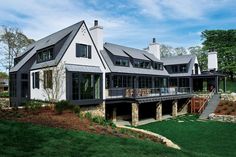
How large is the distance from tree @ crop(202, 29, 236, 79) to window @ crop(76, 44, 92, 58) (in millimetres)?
44745

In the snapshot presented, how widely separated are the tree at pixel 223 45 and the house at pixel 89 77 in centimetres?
3182

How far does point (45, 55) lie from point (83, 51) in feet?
13.4

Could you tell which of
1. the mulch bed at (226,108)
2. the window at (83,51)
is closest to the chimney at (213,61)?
the mulch bed at (226,108)

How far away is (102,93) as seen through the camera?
23.2 metres

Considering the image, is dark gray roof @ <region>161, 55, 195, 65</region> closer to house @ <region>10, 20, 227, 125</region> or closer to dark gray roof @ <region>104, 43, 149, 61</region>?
house @ <region>10, 20, 227, 125</region>

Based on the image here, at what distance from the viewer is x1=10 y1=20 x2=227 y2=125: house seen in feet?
68.6

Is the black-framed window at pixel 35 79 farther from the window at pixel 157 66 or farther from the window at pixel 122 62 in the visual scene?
the window at pixel 157 66

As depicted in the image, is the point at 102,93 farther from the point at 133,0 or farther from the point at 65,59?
the point at 133,0

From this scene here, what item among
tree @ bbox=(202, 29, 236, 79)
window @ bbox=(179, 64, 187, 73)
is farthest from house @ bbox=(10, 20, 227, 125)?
tree @ bbox=(202, 29, 236, 79)

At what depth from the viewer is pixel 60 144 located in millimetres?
8461

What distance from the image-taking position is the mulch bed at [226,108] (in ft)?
89.6

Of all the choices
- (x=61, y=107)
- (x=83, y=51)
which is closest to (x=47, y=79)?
(x=83, y=51)

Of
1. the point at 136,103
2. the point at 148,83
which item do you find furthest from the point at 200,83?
the point at 136,103

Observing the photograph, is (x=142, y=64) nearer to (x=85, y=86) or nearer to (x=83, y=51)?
(x=83, y=51)
